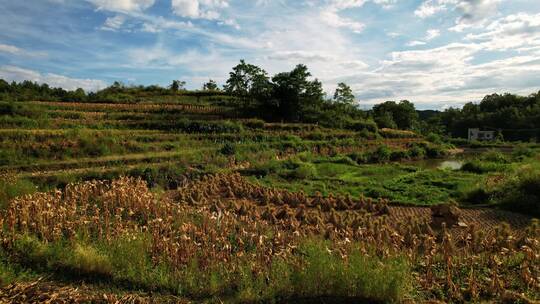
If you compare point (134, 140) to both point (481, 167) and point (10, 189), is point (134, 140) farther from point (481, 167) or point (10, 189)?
point (481, 167)

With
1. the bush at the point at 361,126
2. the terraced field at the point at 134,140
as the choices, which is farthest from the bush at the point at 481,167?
the bush at the point at 361,126

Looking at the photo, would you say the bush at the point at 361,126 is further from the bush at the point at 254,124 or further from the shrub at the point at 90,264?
the shrub at the point at 90,264

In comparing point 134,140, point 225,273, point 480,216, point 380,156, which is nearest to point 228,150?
point 134,140

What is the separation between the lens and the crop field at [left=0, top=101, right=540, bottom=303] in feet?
16.1

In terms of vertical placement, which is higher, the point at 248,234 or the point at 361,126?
the point at 361,126

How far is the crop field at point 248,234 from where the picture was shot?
4.92 metres

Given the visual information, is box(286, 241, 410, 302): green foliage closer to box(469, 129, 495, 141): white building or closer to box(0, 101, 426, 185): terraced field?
box(0, 101, 426, 185): terraced field

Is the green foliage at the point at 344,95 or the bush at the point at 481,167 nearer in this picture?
the bush at the point at 481,167

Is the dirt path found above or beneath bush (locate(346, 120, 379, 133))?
beneath

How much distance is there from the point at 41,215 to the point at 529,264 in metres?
7.63

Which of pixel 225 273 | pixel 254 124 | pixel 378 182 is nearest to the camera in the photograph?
pixel 225 273

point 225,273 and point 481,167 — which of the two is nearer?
point 225,273

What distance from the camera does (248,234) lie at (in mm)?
6930

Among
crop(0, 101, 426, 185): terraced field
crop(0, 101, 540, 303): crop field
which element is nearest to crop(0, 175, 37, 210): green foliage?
crop(0, 101, 540, 303): crop field
